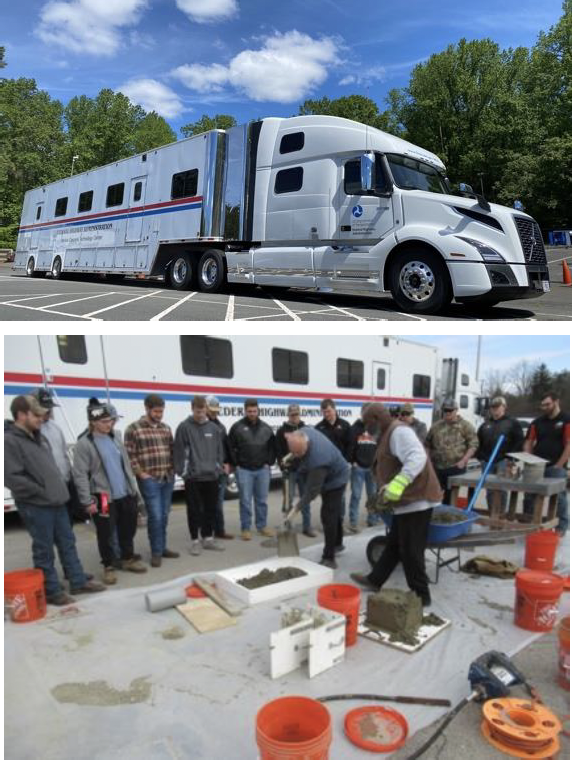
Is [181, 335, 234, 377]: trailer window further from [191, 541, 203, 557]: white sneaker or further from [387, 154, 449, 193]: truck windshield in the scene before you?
[387, 154, 449, 193]: truck windshield

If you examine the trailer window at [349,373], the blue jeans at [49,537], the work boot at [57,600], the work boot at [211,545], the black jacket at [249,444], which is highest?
the trailer window at [349,373]

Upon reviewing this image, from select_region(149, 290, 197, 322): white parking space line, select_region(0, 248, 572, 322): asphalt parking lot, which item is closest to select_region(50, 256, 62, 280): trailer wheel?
select_region(0, 248, 572, 322): asphalt parking lot

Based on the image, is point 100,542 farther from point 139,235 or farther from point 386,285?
point 139,235

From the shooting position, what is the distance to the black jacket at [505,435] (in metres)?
6.10

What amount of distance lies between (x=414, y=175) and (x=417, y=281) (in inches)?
70.7

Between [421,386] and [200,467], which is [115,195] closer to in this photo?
[421,386]

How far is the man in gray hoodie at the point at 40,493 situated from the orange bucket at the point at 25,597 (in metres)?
0.18

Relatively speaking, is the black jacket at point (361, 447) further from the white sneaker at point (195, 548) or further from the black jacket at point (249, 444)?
the white sneaker at point (195, 548)

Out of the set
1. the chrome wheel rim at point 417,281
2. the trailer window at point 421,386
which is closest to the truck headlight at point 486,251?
the chrome wheel rim at point 417,281

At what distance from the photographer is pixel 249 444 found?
594cm

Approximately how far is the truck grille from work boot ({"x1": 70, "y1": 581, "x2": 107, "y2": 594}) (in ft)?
20.9

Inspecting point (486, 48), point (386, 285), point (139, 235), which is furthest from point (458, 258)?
point (486, 48)

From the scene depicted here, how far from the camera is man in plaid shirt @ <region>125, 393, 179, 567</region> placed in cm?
502

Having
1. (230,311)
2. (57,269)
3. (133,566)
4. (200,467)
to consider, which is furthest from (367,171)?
(57,269)
